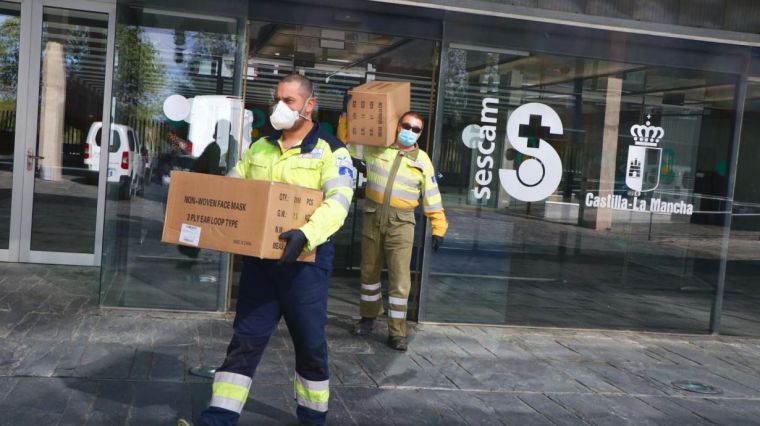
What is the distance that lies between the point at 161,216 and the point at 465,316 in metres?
3.03

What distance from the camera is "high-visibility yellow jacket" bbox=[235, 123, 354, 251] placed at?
4.20 meters

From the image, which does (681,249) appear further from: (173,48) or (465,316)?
(173,48)

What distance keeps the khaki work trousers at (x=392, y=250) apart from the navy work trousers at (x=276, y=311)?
2.36 m

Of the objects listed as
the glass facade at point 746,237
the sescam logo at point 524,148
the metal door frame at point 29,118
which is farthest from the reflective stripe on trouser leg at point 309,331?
the glass facade at point 746,237

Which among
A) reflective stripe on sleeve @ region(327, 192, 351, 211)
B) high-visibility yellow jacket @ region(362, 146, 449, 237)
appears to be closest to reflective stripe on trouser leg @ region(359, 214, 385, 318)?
high-visibility yellow jacket @ region(362, 146, 449, 237)

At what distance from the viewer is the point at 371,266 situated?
6898 mm

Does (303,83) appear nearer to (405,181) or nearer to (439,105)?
(405,181)

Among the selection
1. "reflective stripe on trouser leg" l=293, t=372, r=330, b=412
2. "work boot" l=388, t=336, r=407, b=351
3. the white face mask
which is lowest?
"work boot" l=388, t=336, r=407, b=351

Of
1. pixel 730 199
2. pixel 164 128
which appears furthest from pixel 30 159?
pixel 730 199

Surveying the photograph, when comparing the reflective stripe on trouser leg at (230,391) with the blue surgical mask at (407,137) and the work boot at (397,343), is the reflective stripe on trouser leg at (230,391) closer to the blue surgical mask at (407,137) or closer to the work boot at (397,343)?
the work boot at (397,343)

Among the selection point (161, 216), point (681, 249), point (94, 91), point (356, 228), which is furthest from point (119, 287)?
point (681, 249)

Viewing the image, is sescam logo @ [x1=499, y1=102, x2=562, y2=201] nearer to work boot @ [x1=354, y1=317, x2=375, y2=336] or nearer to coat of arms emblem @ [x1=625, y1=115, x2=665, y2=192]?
coat of arms emblem @ [x1=625, y1=115, x2=665, y2=192]

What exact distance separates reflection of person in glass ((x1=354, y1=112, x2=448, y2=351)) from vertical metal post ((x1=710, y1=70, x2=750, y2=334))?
135 inches

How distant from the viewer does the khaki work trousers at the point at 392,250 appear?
6.72 metres
